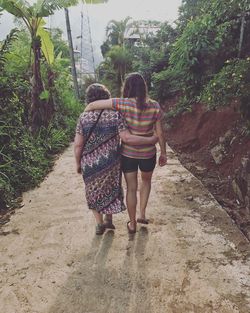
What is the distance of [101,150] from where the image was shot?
341cm

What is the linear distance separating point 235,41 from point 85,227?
6113 millimetres

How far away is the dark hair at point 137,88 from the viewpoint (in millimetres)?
3174

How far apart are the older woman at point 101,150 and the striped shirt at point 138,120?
0.07 m

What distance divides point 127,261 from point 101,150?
3.88 feet

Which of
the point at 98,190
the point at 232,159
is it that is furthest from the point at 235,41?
the point at 98,190

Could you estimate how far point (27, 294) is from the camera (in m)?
2.77

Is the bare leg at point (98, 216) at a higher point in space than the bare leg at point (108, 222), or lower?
higher

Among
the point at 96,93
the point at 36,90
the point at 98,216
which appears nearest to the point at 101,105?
the point at 96,93

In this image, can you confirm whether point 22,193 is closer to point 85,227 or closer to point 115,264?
point 85,227

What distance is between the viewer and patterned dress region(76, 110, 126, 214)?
3.30 metres

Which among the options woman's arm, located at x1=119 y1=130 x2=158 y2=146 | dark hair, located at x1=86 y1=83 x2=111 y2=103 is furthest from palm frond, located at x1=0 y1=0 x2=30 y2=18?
woman's arm, located at x1=119 y1=130 x2=158 y2=146

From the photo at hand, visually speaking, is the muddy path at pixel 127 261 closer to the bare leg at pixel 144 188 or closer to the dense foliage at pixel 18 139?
the bare leg at pixel 144 188

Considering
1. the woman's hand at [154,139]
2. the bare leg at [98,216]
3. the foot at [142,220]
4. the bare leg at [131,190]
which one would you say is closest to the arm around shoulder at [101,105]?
the woman's hand at [154,139]

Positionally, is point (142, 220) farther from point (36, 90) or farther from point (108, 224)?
point (36, 90)
